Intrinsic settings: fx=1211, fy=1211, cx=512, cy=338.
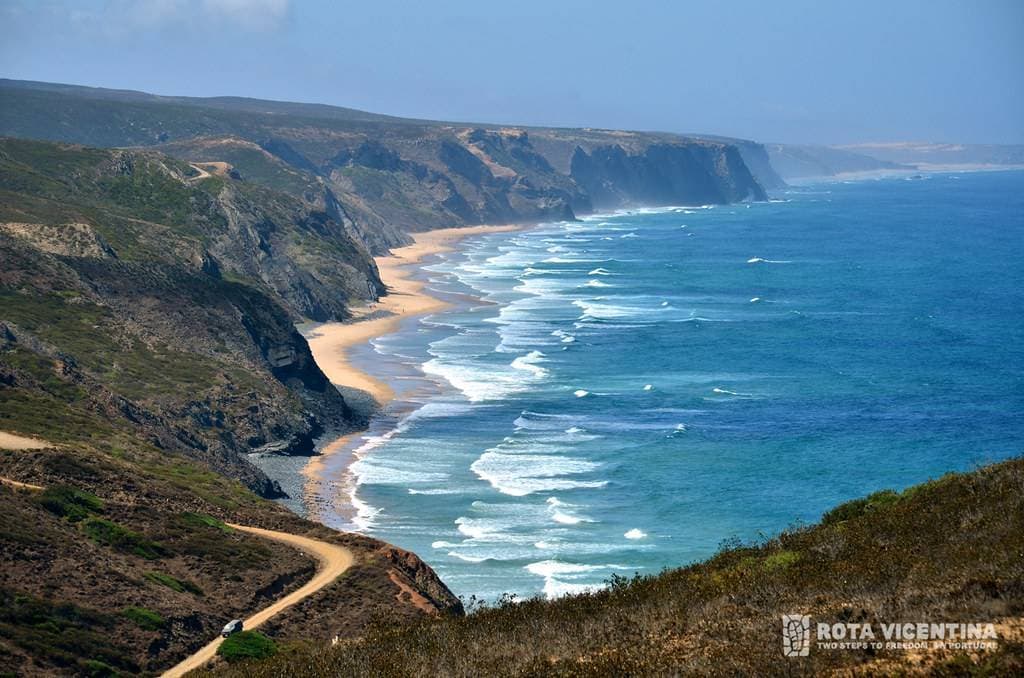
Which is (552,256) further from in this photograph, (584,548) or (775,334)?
(584,548)

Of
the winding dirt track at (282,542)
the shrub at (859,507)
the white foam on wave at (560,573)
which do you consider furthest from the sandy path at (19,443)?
the shrub at (859,507)

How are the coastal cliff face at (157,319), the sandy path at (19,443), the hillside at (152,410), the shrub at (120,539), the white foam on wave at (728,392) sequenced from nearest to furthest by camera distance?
1. the hillside at (152,410)
2. the shrub at (120,539)
3. the sandy path at (19,443)
4. the coastal cliff face at (157,319)
5. the white foam on wave at (728,392)

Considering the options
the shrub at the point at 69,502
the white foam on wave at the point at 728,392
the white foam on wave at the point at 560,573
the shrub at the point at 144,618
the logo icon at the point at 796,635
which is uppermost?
the logo icon at the point at 796,635

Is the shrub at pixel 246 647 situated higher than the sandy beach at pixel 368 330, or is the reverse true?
the sandy beach at pixel 368 330

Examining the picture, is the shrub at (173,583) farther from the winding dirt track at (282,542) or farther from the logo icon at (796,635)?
the logo icon at (796,635)

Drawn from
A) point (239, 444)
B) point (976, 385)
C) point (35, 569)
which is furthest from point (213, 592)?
point (976, 385)

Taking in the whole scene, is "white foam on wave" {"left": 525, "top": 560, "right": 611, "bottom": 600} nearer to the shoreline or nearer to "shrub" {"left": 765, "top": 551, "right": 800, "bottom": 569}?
the shoreline

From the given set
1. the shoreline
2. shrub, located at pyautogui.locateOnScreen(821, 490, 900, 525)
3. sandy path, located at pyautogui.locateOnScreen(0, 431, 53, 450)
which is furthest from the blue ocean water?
shrub, located at pyautogui.locateOnScreen(821, 490, 900, 525)

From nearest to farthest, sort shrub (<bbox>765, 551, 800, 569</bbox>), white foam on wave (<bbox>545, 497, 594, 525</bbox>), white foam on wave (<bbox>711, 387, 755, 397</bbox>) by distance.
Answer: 1. shrub (<bbox>765, 551, 800, 569</bbox>)
2. white foam on wave (<bbox>545, 497, 594, 525</bbox>)
3. white foam on wave (<bbox>711, 387, 755, 397</bbox>)
